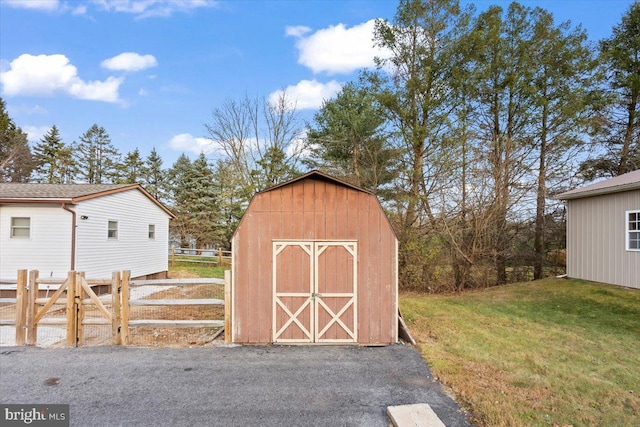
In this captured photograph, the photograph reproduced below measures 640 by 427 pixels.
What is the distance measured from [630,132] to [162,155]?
1528 inches

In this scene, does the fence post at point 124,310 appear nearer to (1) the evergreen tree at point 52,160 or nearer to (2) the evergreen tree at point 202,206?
(2) the evergreen tree at point 202,206

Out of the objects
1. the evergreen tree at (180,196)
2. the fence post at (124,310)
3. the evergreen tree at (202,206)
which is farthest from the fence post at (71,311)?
the evergreen tree at (202,206)

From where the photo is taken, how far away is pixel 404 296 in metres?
12.2

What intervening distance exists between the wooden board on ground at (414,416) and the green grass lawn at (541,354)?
1.62 feet

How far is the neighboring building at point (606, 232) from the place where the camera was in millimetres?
9672

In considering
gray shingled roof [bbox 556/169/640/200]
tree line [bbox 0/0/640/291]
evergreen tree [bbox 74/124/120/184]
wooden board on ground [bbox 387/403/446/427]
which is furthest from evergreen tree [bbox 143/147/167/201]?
wooden board on ground [bbox 387/403/446/427]

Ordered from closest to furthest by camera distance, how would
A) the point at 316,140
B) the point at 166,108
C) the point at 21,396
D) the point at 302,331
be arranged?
1. the point at 21,396
2. the point at 302,331
3. the point at 166,108
4. the point at 316,140

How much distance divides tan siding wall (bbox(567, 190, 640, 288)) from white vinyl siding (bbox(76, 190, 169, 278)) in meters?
17.7

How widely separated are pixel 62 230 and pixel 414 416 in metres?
11.7

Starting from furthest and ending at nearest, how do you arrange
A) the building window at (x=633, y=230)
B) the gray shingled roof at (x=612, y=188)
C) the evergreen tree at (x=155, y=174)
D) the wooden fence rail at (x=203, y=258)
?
1. the evergreen tree at (x=155, y=174)
2. the wooden fence rail at (x=203, y=258)
3. the building window at (x=633, y=230)
4. the gray shingled roof at (x=612, y=188)

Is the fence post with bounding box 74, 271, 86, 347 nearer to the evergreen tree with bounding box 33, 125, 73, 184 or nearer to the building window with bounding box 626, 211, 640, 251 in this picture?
the building window with bounding box 626, 211, 640, 251

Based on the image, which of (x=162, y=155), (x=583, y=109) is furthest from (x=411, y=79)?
(x=162, y=155)

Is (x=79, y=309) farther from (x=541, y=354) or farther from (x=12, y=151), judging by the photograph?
(x=12, y=151)

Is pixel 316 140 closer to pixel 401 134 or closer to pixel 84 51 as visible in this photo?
pixel 401 134
